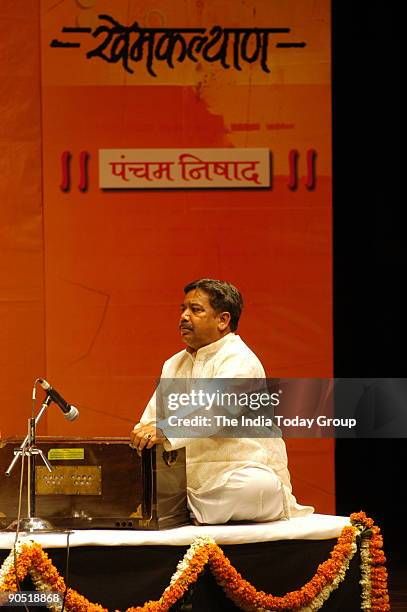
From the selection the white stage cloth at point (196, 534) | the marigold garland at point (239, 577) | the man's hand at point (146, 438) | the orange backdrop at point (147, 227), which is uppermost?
the orange backdrop at point (147, 227)

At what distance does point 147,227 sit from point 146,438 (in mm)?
2016

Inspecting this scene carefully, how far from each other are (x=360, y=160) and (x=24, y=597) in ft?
11.1

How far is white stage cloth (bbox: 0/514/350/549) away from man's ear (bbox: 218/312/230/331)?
2.75 feet

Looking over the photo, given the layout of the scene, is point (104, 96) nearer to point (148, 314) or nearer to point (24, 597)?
point (148, 314)

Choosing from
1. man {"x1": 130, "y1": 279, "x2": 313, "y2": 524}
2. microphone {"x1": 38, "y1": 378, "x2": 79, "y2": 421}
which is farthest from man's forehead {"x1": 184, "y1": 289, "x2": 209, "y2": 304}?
microphone {"x1": 38, "y1": 378, "x2": 79, "y2": 421}

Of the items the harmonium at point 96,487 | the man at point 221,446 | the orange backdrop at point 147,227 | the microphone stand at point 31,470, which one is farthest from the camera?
the orange backdrop at point 147,227

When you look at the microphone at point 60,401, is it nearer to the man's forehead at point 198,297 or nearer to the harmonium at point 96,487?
the harmonium at point 96,487

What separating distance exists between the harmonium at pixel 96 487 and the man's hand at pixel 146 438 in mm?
37

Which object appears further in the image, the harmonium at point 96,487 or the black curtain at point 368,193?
the black curtain at point 368,193

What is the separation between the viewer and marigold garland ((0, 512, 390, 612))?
3855mm

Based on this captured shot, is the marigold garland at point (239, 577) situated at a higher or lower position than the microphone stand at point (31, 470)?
lower

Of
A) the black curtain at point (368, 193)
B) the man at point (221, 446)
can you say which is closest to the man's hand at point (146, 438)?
the man at point (221, 446)

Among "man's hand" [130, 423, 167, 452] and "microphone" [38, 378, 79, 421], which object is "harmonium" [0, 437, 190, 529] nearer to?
"man's hand" [130, 423, 167, 452]

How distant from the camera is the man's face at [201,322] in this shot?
459 cm
